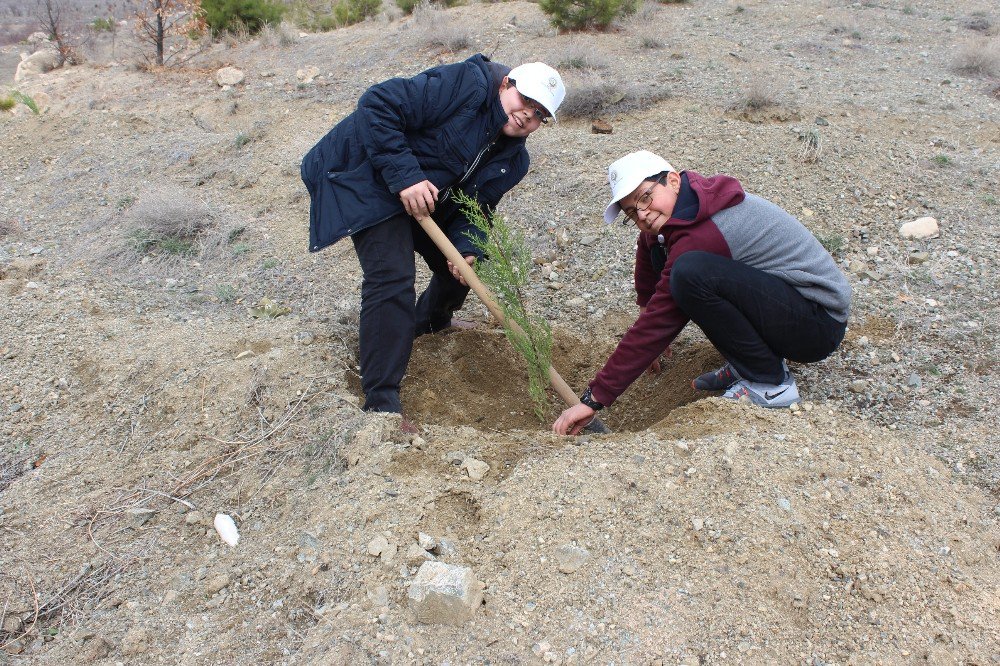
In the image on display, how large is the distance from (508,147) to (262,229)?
112 inches

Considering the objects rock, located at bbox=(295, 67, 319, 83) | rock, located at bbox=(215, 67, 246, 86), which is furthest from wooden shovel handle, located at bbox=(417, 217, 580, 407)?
rock, located at bbox=(215, 67, 246, 86)

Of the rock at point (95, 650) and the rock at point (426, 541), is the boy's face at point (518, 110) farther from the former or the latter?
the rock at point (95, 650)

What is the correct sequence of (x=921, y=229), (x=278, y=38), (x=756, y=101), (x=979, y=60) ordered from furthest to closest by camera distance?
(x=278, y=38)
(x=979, y=60)
(x=756, y=101)
(x=921, y=229)

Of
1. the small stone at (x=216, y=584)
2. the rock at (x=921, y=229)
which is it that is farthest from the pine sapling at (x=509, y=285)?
the rock at (x=921, y=229)

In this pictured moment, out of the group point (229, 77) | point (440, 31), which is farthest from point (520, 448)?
point (229, 77)

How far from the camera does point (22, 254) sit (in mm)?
5000

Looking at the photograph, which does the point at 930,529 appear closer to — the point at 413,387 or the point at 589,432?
the point at 589,432

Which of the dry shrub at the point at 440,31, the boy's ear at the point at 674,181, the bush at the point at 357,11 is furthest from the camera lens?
the bush at the point at 357,11

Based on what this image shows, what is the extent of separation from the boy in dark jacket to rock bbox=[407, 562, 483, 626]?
105 centimetres

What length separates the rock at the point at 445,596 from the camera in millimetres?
2012

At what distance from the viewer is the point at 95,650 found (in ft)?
6.80

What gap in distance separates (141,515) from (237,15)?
34.1ft

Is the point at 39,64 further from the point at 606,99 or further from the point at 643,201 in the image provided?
the point at 643,201

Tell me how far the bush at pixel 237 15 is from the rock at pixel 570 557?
10771 millimetres
